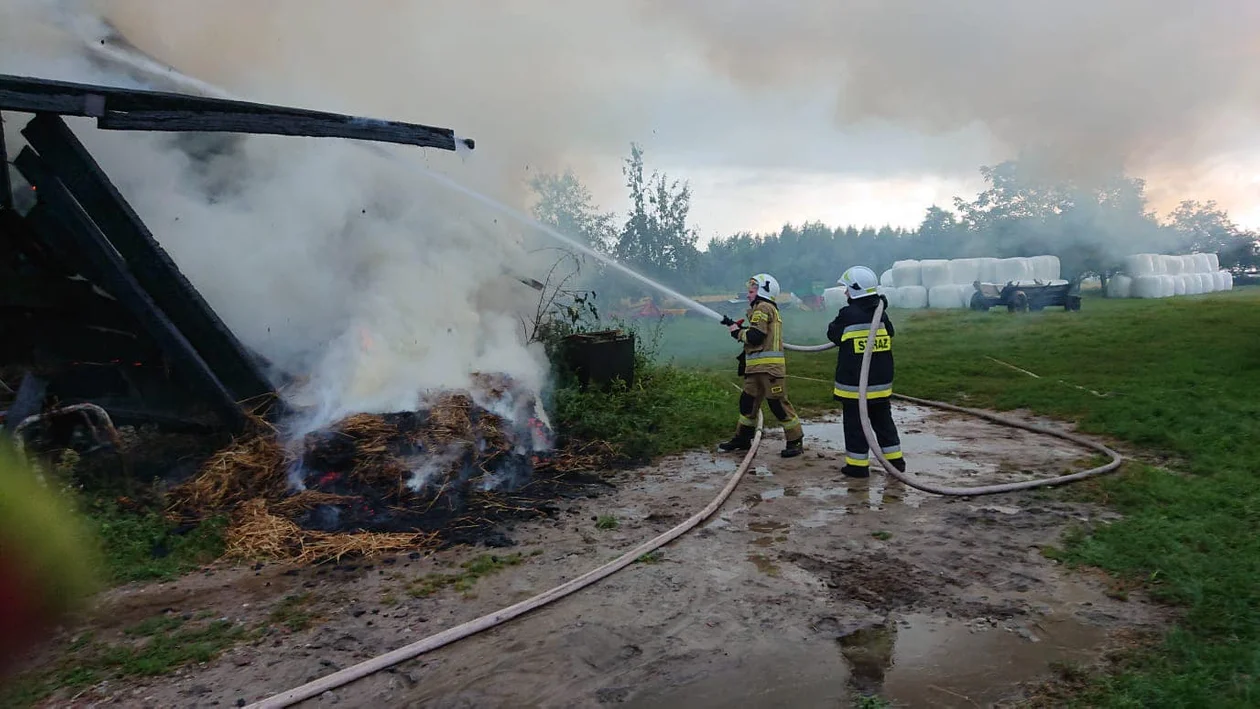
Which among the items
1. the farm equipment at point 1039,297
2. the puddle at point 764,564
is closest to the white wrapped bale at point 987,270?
the farm equipment at point 1039,297

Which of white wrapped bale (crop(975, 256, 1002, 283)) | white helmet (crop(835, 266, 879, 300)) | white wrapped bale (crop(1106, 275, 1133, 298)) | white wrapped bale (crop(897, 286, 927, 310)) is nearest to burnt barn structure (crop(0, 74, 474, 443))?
white helmet (crop(835, 266, 879, 300))

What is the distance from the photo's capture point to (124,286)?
19.5 feet

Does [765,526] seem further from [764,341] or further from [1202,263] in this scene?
[1202,263]

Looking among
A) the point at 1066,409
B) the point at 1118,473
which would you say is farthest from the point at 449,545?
the point at 1066,409

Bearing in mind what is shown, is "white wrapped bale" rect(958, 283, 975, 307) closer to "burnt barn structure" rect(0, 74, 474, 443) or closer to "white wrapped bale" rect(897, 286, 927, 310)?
"white wrapped bale" rect(897, 286, 927, 310)

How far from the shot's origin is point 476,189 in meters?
11.1

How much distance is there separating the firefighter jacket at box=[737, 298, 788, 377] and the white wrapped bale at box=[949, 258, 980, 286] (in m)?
28.2

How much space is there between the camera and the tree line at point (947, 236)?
86.0 feet

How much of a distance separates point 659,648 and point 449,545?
2.08m

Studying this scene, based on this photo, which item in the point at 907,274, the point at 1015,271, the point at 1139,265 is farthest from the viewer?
the point at 907,274

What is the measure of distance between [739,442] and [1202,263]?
4328cm

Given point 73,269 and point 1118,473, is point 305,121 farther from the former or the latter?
point 1118,473

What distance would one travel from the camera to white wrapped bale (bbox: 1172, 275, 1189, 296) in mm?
34903

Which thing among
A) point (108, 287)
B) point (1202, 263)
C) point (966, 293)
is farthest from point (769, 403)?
point (1202, 263)
